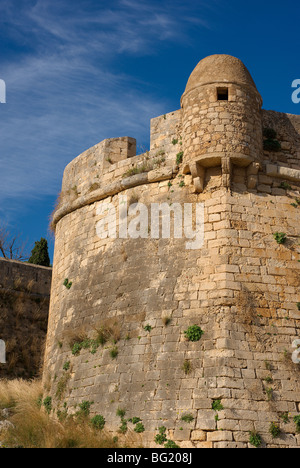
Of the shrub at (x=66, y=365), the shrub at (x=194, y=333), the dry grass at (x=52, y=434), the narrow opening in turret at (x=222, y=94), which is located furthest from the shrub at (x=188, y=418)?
the narrow opening in turret at (x=222, y=94)

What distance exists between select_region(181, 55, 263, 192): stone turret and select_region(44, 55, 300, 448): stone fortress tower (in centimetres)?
2

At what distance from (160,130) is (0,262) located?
296 inches

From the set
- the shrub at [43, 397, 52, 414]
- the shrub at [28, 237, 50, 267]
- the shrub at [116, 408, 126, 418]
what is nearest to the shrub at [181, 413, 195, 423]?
the shrub at [116, 408, 126, 418]

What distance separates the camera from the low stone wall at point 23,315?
15.4 m

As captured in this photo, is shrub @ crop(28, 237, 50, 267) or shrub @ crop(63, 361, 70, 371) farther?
shrub @ crop(28, 237, 50, 267)

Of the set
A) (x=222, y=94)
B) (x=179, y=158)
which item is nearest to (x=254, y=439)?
(x=179, y=158)

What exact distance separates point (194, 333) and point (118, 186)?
3658 millimetres

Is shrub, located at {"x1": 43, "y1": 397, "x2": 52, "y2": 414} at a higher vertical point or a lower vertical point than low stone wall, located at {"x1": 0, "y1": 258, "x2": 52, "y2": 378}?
lower

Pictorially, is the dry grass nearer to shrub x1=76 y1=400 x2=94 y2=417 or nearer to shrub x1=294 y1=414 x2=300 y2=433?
shrub x1=76 y1=400 x2=94 y2=417

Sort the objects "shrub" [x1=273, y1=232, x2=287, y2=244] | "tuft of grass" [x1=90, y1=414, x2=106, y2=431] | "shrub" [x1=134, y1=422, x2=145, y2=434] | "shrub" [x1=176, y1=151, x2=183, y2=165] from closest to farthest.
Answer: "shrub" [x1=134, y1=422, x2=145, y2=434], "tuft of grass" [x1=90, y1=414, x2=106, y2=431], "shrub" [x1=273, y1=232, x2=287, y2=244], "shrub" [x1=176, y1=151, x2=183, y2=165]

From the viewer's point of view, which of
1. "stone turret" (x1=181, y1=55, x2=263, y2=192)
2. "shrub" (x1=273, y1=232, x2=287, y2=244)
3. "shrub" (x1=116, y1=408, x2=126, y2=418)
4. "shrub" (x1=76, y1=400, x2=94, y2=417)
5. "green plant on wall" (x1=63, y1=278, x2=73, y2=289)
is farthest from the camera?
"green plant on wall" (x1=63, y1=278, x2=73, y2=289)

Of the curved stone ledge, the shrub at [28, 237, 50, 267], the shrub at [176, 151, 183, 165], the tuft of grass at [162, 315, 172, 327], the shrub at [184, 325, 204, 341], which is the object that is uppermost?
the shrub at [28, 237, 50, 267]

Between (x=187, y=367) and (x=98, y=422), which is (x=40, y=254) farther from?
(x=187, y=367)

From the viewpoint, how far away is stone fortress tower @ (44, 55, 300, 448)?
8.72m
